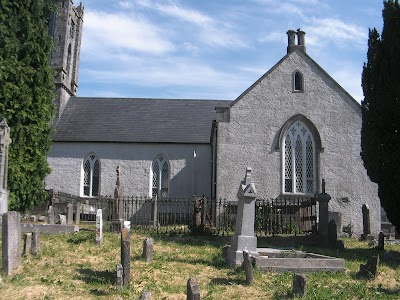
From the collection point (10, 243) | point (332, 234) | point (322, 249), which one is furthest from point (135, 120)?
point (10, 243)

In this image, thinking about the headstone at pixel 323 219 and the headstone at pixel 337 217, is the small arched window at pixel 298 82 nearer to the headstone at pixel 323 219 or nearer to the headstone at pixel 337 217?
the headstone at pixel 337 217

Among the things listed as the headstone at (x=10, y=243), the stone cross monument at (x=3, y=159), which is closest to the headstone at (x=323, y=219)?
the headstone at (x=10, y=243)

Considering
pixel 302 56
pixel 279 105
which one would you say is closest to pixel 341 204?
pixel 279 105

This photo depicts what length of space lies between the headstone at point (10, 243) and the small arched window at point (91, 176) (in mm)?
16515

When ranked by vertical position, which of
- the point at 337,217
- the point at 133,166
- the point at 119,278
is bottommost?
the point at 119,278

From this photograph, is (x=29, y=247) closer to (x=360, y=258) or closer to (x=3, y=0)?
(x=360, y=258)

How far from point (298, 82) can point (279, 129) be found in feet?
8.75

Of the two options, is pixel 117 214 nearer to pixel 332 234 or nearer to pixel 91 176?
pixel 332 234

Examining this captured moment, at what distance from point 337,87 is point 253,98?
4321 millimetres

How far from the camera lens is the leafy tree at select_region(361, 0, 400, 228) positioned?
14.3 metres

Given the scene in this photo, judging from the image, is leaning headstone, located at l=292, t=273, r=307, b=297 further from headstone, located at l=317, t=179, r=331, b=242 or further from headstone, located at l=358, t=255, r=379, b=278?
headstone, located at l=317, t=179, r=331, b=242

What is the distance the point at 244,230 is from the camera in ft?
38.5

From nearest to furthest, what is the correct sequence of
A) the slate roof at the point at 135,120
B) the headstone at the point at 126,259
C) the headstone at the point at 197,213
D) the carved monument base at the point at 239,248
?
the headstone at the point at 126,259 → the carved monument base at the point at 239,248 → the headstone at the point at 197,213 → the slate roof at the point at 135,120

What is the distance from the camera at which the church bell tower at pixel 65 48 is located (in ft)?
101
